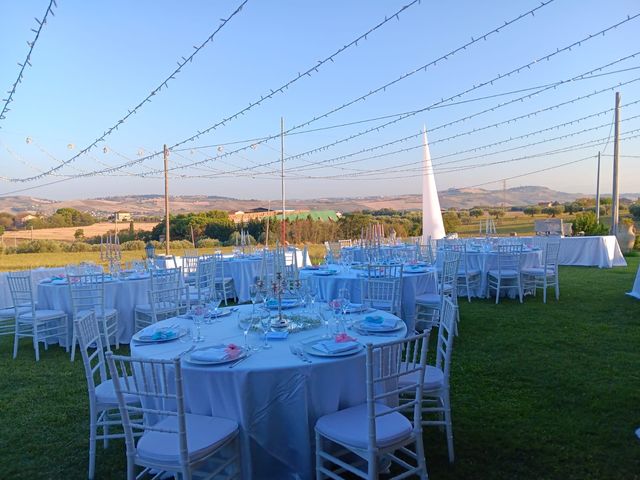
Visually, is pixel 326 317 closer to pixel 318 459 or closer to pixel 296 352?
pixel 296 352

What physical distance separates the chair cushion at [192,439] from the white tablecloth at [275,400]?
0.23 ft

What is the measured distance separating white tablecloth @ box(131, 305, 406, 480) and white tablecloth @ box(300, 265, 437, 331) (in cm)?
333

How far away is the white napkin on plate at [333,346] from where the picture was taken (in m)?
2.42

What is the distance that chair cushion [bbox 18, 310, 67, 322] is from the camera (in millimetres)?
5445

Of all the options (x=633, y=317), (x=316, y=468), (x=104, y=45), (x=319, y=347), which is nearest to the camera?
(x=316, y=468)

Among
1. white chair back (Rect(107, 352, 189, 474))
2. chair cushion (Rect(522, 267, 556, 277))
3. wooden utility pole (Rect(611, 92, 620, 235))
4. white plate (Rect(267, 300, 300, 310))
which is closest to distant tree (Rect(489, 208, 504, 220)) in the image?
wooden utility pole (Rect(611, 92, 620, 235))

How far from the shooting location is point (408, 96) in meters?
10.5

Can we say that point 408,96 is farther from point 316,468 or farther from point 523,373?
point 316,468

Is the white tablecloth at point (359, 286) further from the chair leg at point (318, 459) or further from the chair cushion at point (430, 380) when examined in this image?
the chair leg at point (318, 459)

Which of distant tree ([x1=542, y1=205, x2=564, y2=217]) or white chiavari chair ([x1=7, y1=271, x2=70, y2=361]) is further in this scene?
distant tree ([x1=542, y1=205, x2=564, y2=217])

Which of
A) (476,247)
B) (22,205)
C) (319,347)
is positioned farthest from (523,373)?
(22,205)

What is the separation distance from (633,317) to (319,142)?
8.28 m

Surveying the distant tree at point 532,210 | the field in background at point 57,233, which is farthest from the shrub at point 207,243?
the distant tree at point 532,210

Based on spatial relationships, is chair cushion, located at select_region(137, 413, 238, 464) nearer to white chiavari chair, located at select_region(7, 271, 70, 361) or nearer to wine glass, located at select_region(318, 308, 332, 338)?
wine glass, located at select_region(318, 308, 332, 338)
